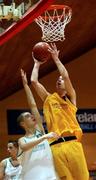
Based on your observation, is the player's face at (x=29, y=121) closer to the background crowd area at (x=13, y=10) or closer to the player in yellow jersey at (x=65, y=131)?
the player in yellow jersey at (x=65, y=131)

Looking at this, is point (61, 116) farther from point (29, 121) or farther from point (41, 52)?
point (41, 52)

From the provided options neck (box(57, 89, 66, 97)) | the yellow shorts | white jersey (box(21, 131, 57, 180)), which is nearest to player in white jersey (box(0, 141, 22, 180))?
white jersey (box(21, 131, 57, 180))

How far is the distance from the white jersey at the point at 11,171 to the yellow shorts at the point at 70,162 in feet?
5.71

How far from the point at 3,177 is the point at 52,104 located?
182 cm

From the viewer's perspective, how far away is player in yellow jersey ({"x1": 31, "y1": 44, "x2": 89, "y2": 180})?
5273 millimetres

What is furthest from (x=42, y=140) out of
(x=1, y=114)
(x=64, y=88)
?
(x=1, y=114)

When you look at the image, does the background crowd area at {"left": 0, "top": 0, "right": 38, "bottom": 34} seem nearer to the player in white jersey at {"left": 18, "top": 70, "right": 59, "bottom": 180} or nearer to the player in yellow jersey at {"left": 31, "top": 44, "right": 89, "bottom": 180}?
the player in yellow jersey at {"left": 31, "top": 44, "right": 89, "bottom": 180}

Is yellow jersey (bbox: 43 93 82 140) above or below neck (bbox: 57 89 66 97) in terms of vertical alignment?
below

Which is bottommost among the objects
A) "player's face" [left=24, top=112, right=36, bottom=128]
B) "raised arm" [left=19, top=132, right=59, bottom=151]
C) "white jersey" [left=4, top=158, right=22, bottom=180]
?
"white jersey" [left=4, top=158, right=22, bottom=180]

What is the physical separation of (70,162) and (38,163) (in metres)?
0.32

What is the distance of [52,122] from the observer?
5.36 m

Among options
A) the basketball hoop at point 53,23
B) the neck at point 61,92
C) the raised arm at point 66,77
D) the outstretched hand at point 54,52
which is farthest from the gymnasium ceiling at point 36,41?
the neck at point 61,92

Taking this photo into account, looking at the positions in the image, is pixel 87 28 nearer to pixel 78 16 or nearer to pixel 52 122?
pixel 78 16

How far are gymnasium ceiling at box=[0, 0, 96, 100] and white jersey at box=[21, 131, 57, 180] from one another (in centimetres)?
405
